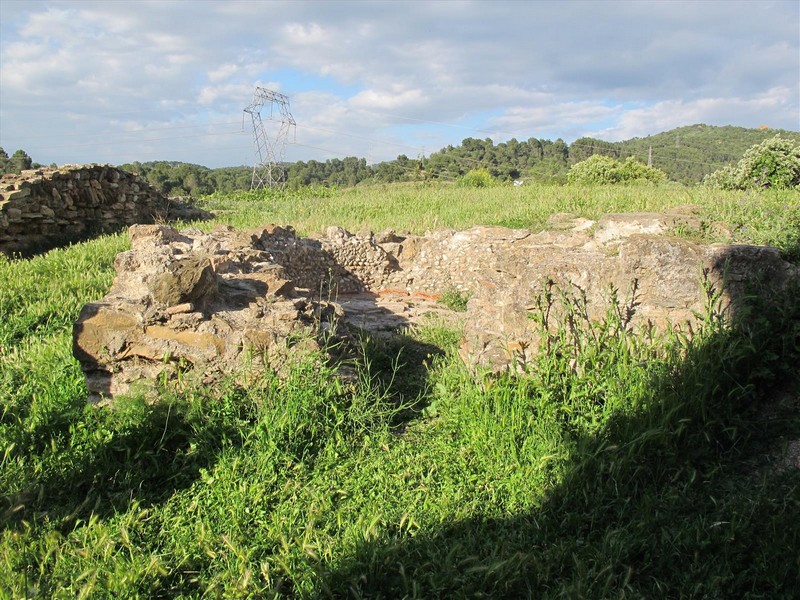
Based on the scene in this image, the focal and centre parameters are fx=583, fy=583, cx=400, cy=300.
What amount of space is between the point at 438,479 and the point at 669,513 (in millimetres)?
1158

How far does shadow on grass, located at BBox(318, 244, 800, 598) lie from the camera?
246 cm

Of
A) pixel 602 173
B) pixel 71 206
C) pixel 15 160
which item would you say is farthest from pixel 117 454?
pixel 15 160

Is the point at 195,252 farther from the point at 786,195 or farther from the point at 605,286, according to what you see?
the point at 786,195

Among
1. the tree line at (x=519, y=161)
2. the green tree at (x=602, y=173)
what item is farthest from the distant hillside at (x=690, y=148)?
the green tree at (x=602, y=173)

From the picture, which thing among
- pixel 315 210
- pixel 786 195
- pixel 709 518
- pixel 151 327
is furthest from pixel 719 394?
pixel 315 210

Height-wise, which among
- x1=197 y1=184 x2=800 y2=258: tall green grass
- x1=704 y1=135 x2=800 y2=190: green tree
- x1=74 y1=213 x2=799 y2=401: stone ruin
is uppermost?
x1=704 y1=135 x2=800 y2=190: green tree

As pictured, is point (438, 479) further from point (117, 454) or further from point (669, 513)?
point (117, 454)

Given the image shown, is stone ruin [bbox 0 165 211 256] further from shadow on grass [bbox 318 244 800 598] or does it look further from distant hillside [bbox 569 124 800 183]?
distant hillside [bbox 569 124 800 183]

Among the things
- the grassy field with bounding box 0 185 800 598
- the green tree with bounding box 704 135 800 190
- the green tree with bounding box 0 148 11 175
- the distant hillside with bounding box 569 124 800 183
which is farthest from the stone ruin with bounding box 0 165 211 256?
the distant hillside with bounding box 569 124 800 183

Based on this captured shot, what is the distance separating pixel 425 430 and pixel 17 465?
92.9 inches

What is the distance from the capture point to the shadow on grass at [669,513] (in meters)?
2.46

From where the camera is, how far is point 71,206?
12992 mm

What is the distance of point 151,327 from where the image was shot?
4035 mm

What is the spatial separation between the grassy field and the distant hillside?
49859 millimetres
